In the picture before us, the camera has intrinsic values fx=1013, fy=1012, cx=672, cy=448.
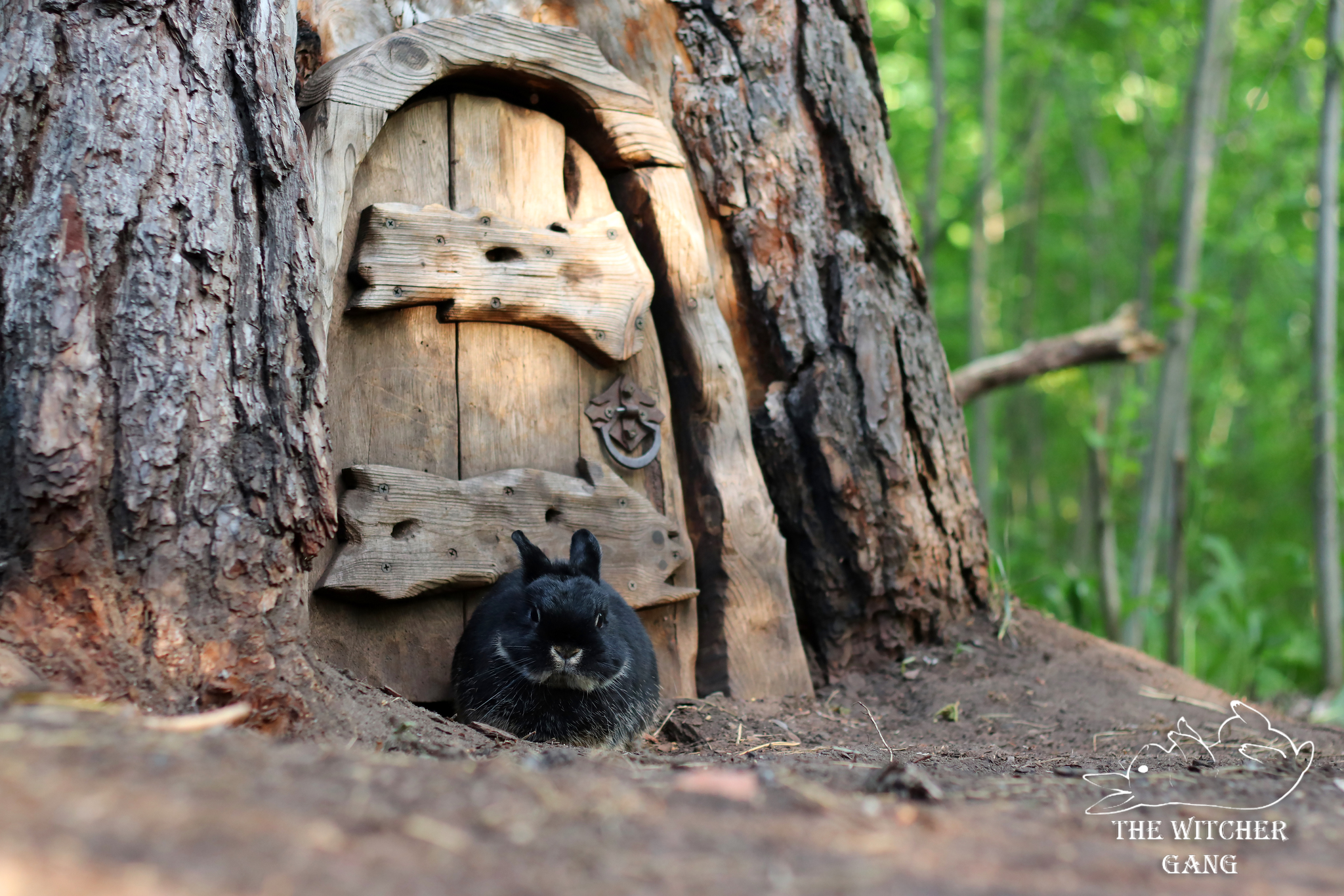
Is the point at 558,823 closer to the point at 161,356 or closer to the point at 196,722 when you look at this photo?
the point at 196,722

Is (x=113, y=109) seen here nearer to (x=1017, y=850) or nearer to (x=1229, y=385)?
(x=1017, y=850)

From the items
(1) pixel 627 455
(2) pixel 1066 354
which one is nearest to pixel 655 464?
(1) pixel 627 455

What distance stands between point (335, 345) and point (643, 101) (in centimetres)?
168

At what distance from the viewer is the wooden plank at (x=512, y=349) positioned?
3760 millimetres

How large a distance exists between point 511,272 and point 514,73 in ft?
2.57

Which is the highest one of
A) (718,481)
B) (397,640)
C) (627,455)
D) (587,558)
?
(627,455)

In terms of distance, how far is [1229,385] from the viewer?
13000 mm

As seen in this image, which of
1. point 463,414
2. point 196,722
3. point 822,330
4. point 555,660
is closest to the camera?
point 196,722

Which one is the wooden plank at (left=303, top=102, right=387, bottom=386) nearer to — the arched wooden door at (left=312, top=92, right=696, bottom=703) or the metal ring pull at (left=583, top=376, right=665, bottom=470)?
the arched wooden door at (left=312, top=92, right=696, bottom=703)

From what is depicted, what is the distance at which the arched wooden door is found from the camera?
344 centimetres

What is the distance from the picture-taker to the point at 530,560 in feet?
11.1

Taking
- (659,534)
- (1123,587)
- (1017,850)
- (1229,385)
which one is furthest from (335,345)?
(1229,385)

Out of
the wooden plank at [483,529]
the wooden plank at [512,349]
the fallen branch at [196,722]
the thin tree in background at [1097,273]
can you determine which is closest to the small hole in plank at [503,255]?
the wooden plank at [512,349]
